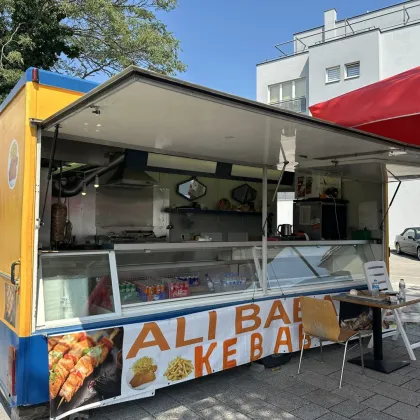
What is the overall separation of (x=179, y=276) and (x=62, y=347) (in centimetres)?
167

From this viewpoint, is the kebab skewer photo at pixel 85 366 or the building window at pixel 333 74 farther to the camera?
the building window at pixel 333 74

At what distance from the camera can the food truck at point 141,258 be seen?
9.54 ft

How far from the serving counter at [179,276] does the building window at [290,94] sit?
1522cm

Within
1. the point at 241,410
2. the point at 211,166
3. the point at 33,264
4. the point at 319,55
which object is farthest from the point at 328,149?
the point at 319,55

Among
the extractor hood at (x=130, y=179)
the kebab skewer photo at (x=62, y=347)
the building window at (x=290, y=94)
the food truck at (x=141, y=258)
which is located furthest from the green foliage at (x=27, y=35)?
the building window at (x=290, y=94)

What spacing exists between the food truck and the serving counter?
15 millimetres

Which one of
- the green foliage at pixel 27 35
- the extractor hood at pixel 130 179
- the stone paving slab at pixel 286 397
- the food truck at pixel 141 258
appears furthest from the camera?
the green foliage at pixel 27 35

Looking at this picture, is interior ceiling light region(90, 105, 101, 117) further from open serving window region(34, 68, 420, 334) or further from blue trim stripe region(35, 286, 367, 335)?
blue trim stripe region(35, 286, 367, 335)

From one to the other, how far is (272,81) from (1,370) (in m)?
19.4

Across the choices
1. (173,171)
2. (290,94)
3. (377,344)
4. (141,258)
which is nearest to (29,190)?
(141,258)

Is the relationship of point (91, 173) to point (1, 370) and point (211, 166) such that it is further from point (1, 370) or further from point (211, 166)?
point (1, 370)

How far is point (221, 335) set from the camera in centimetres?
386

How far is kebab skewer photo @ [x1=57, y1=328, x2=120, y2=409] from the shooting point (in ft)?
9.73

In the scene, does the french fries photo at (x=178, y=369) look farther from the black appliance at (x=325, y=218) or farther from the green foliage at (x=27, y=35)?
the green foliage at (x=27, y=35)
